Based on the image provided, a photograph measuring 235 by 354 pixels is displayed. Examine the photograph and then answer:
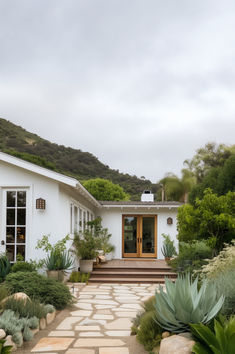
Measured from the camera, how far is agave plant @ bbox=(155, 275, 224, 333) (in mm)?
4805

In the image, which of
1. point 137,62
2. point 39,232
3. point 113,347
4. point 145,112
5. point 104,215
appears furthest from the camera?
point 145,112

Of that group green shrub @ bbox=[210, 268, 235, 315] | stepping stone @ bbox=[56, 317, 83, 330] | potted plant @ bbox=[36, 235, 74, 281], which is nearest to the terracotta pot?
potted plant @ bbox=[36, 235, 74, 281]

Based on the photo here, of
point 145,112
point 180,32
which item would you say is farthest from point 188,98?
point 180,32

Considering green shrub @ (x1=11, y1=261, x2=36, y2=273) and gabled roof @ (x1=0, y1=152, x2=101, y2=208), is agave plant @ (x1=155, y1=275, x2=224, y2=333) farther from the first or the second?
gabled roof @ (x1=0, y1=152, x2=101, y2=208)

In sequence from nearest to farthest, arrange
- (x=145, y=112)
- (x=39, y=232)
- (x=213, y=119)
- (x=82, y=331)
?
(x=82, y=331)
(x=39, y=232)
(x=145, y=112)
(x=213, y=119)

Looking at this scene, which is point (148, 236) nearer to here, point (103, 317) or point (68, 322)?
point (103, 317)

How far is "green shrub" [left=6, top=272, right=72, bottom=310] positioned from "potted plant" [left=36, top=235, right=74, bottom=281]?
2.47 metres

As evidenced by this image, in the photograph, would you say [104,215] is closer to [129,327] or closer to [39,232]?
[39,232]

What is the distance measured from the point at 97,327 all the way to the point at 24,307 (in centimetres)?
126

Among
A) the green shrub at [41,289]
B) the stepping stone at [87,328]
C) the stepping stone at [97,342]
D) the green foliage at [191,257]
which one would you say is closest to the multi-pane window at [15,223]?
the green shrub at [41,289]

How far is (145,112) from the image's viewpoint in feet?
78.7

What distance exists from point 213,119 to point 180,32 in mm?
15591

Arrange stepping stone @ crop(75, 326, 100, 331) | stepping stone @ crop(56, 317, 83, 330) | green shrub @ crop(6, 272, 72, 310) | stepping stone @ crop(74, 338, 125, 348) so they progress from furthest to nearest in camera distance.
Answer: green shrub @ crop(6, 272, 72, 310)
stepping stone @ crop(56, 317, 83, 330)
stepping stone @ crop(75, 326, 100, 331)
stepping stone @ crop(74, 338, 125, 348)

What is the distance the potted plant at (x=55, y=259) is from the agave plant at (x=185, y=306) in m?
5.89
